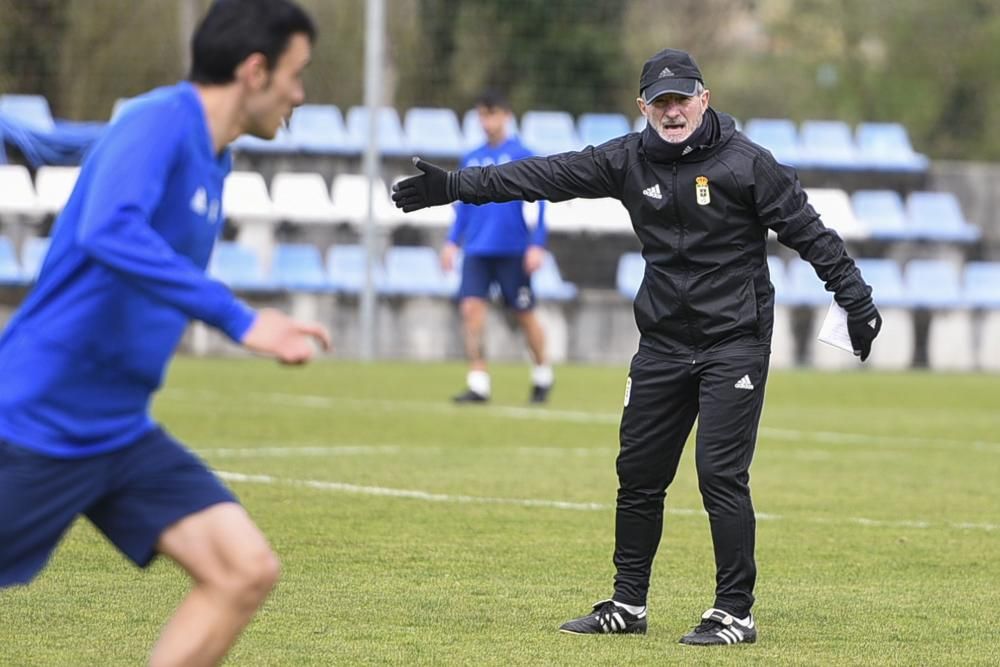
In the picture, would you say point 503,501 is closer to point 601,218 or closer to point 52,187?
point 601,218

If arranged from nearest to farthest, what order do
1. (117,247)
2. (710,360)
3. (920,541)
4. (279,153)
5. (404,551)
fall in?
(117,247) < (710,360) < (404,551) < (920,541) < (279,153)

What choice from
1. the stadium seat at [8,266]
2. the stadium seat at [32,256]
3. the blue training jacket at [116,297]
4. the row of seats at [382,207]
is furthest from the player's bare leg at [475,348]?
the blue training jacket at [116,297]

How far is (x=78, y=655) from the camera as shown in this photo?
19.4 feet

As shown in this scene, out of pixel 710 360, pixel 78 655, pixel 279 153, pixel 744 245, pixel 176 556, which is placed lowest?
pixel 78 655

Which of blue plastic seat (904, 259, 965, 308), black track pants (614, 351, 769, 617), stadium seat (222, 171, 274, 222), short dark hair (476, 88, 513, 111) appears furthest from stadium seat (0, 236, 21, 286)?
black track pants (614, 351, 769, 617)

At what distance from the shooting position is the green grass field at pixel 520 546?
631 cm

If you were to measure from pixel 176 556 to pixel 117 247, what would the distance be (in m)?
0.76

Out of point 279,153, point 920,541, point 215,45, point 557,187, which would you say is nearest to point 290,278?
point 279,153

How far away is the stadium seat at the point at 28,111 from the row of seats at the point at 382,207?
2.55ft

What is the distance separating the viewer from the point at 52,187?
2316cm

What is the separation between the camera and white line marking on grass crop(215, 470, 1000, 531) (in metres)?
9.66

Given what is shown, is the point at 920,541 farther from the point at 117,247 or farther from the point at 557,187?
the point at 117,247

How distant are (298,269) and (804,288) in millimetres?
6544

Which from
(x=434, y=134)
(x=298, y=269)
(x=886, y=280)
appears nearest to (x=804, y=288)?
(x=886, y=280)
